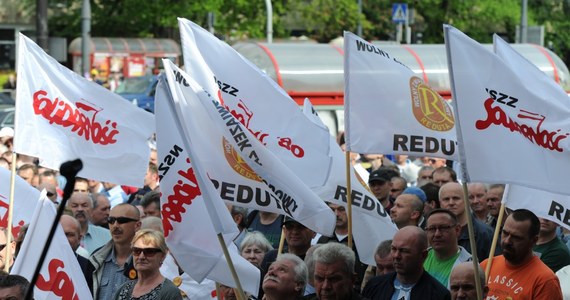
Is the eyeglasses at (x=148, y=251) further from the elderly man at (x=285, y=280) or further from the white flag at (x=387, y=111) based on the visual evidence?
the white flag at (x=387, y=111)

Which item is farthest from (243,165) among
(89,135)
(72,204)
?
(72,204)

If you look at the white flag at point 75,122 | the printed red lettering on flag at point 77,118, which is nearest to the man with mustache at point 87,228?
the white flag at point 75,122

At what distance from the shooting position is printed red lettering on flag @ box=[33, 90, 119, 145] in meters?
10.1

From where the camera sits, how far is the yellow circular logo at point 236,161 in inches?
299

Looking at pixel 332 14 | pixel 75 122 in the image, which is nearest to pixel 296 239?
pixel 75 122

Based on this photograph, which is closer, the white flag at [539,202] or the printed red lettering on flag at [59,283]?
the printed red lettering on flag at [59,283]

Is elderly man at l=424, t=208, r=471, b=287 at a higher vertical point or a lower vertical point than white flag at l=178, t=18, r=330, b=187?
lower

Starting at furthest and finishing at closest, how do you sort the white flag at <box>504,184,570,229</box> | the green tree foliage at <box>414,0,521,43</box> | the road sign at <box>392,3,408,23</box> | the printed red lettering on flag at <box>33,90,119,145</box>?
the green tree foliage at <box>414,0,521,43</box>
the road sign at <box>392,3,408,23</box>
the printed red lettering on flag at <box>33,90,119,145</box>
the white flag at <box>504,184,570,229</box>

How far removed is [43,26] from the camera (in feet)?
111

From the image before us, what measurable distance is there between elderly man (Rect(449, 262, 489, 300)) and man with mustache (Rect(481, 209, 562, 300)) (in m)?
0.37

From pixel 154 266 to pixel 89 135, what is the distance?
2.50 meters

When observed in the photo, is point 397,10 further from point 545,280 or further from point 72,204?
point 545,280

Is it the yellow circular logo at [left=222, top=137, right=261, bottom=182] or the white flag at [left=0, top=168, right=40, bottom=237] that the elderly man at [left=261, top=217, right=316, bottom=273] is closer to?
the yellow circular logo at [left=222, top=137, right=261, bottom=182]

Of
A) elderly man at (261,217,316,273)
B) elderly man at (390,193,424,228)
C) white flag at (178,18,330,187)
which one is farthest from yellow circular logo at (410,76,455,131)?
elderly man at (261,217,316,273)
